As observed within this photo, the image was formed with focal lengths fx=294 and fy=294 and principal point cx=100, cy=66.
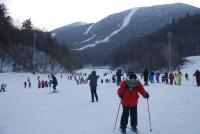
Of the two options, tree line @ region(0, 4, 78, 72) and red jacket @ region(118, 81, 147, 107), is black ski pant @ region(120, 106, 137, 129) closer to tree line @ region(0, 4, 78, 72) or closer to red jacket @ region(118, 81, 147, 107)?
red jacket @ region(118, 81, 147, 107)

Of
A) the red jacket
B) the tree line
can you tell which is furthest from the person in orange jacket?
the tree line

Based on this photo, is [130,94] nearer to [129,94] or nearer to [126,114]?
[129,94]

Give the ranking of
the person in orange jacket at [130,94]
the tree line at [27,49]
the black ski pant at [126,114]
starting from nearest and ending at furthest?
the person in orange jacket at [130,94], the black ski pant at [126,114], the tree line at [27,49]

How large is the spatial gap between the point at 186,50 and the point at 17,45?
69041 mm

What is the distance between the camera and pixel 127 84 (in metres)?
7.72

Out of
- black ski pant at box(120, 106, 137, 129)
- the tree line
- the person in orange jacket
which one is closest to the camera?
the person in orange jacket

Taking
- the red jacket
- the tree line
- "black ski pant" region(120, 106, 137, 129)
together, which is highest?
the tree line

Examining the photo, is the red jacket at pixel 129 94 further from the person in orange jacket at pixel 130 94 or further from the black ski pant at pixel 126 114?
the black ski pant at pixel 126 114

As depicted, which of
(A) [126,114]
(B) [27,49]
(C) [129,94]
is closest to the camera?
(C) [129,94]

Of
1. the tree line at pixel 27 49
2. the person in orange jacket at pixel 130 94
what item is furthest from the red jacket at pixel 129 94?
the tree line at pixel 27 49

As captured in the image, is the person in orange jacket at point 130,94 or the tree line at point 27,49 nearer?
the person in orange jacket at point 130,94

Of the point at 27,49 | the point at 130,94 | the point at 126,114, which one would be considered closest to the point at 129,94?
the point at 130,94

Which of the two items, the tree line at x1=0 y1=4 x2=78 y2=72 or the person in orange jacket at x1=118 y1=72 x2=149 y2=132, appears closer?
the person in orange jacket at x1=118 y1=72 x2=149 y2=132

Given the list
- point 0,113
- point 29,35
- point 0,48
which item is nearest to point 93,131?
point 0,113
